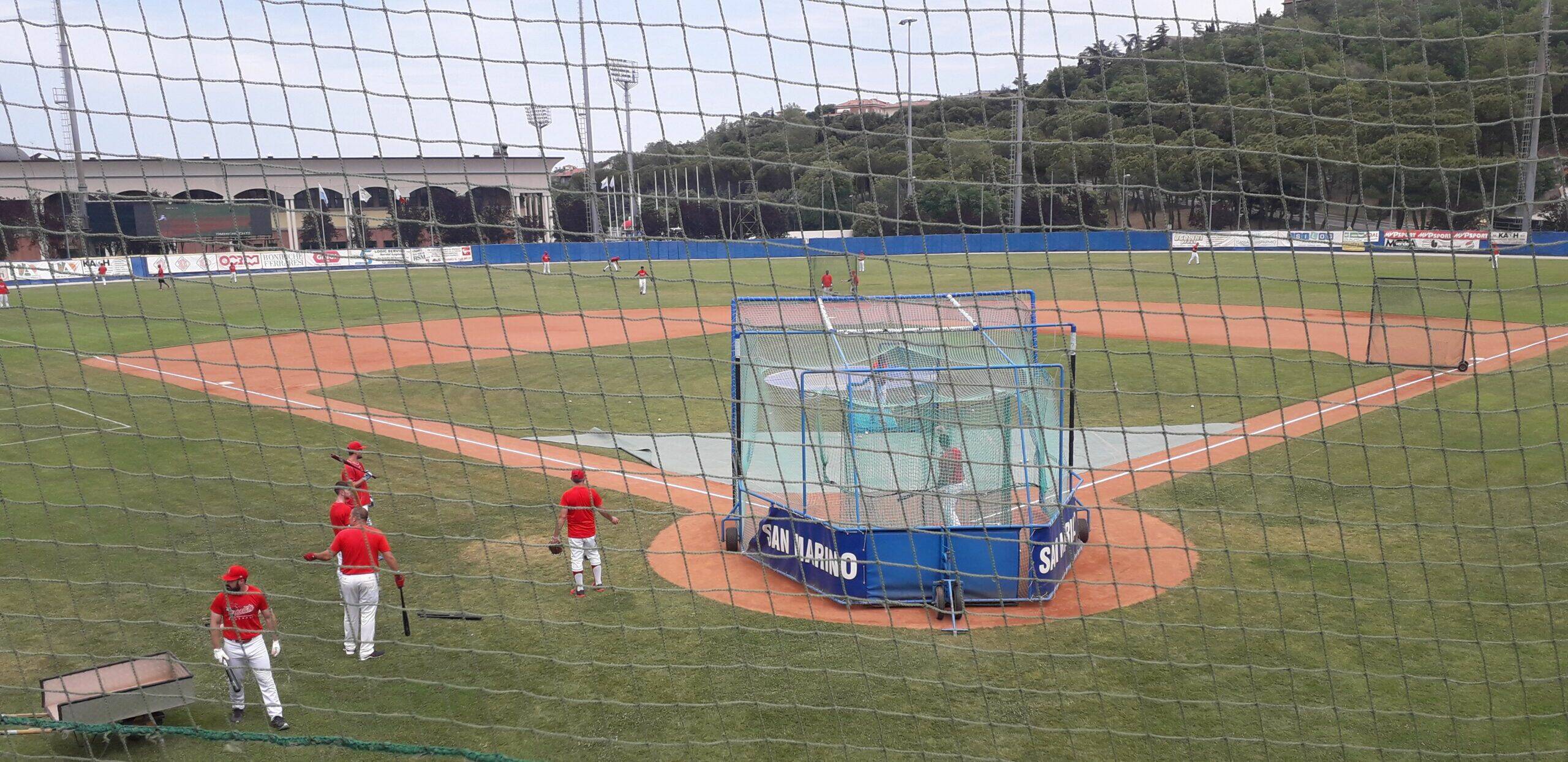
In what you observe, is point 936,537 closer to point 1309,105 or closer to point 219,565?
point 1309,105

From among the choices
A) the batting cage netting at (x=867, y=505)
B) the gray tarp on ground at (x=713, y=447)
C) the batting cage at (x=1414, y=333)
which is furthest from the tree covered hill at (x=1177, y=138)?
the batting cage at (x=1414, y=333)

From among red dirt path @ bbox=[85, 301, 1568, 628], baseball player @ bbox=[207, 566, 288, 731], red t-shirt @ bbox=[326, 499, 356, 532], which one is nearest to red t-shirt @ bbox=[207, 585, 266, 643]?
baseball player @ bbox=[207, 566, 288, 731]

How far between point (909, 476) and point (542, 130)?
5.15 meters

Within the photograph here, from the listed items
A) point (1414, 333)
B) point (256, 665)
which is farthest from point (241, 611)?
point (1414, 333)

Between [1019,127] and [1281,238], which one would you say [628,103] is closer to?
[1019,127]

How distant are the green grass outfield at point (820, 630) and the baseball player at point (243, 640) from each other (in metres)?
0.24

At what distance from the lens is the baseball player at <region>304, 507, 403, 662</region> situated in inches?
328

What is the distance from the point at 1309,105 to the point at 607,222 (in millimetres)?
5304

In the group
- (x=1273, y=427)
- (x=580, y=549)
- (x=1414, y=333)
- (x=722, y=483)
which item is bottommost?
(x=1273, y=427)

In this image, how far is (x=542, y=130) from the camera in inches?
254

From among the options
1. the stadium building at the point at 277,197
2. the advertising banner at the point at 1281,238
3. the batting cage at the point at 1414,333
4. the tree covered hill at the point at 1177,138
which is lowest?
the batting cage at the point at 1414,333

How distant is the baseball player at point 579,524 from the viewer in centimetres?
959

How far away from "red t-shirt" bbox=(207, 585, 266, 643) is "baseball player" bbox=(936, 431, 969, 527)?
5266 millimetres

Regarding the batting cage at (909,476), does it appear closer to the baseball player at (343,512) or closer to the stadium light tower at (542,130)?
the stadium light tower at (542,130)
